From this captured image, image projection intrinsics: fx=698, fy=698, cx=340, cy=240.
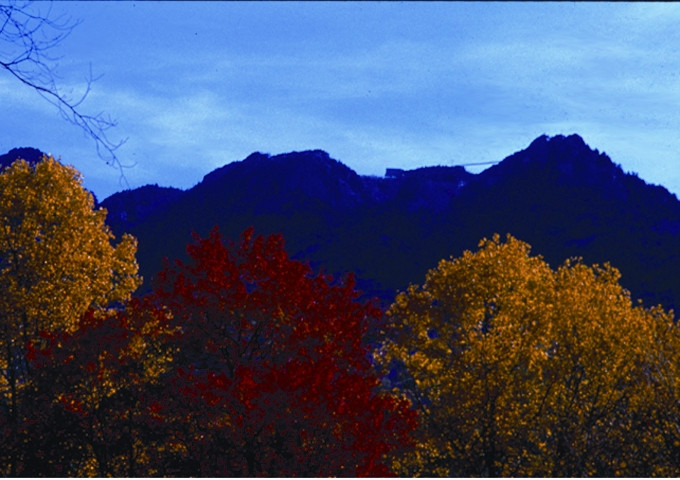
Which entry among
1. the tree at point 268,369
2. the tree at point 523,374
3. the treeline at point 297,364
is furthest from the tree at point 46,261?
the tree at point 523,374

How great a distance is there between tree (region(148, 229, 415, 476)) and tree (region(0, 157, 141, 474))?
733 cm

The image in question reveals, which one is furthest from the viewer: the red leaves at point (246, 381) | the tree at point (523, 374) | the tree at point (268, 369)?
the tree at point (523, 374)

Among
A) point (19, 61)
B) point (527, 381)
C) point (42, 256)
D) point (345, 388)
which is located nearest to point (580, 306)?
point (527, 381)

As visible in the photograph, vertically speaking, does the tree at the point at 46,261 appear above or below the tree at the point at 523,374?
above

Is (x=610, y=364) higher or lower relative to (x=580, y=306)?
lower

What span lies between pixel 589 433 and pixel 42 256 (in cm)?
2049

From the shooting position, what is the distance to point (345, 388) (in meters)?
17.2

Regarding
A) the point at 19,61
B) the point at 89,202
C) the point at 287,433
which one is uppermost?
the point at 89,202

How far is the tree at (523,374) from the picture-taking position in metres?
23.3

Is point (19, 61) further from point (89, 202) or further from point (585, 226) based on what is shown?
point (585, 226)

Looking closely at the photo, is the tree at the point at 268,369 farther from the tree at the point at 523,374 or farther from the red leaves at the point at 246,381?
the tree at the point at 523,374

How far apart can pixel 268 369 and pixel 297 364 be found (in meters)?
0.85

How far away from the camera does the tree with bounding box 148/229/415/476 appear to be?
16.7 metres

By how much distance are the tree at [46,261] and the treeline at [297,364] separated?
0.08 m
